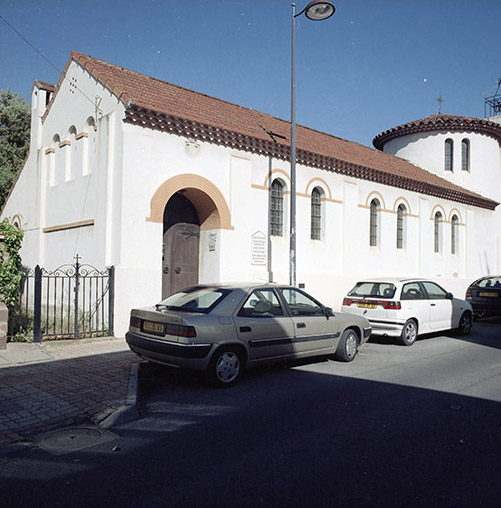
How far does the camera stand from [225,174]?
529 inches

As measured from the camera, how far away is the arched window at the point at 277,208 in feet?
49.2

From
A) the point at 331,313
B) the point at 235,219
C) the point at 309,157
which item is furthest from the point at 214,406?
the point at 309,157

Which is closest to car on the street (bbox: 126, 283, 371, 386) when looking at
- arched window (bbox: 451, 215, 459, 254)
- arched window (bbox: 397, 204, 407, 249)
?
arched window (bbox: 397, 204, 407, 249)

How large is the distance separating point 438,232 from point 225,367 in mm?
17940

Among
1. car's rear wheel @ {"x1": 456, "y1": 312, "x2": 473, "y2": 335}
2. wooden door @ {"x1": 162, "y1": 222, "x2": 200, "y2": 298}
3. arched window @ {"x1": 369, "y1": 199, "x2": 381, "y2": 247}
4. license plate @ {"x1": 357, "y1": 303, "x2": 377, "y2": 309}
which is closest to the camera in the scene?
license plate @ {"x1": 357, "y1": 303, "x2": 377, "y2": 309}

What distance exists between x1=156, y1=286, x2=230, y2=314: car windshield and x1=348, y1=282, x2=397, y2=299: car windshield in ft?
16.7

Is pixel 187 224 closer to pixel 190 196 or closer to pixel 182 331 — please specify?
pixel 190 196

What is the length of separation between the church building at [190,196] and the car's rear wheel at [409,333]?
4705 millimetres

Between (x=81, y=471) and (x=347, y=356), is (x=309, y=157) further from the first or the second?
(x=81, y=471)

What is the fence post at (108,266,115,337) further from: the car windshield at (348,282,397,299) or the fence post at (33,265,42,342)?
the car windshield at (348,282,397,299)

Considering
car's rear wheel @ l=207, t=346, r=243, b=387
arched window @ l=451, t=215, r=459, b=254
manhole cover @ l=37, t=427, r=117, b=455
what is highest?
arched window @ l=451, t=215, r=459, b=254

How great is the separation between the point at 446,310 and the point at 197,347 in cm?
818

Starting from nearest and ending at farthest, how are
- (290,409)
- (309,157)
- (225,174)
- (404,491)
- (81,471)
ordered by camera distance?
(404,491), (81,471), (290,409), (225,174), (309,157)

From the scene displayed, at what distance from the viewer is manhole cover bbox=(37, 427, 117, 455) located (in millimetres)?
4516
